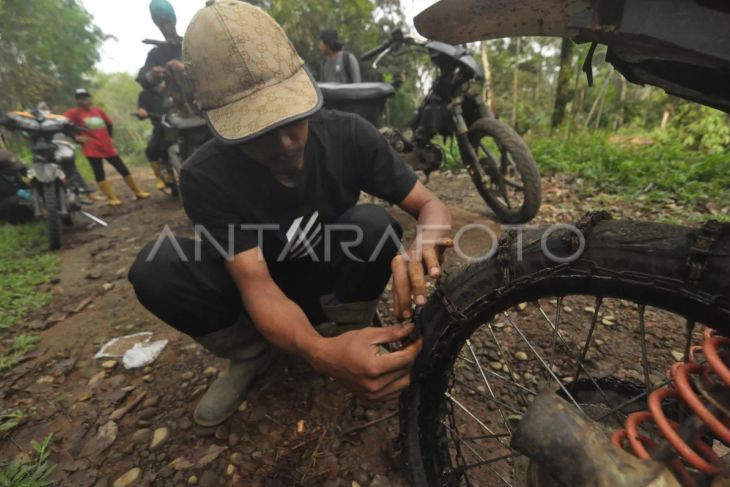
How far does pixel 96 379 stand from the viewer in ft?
6.53

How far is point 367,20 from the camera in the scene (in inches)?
574

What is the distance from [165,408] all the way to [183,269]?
77cm

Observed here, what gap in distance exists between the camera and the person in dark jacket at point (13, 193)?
4.70 m

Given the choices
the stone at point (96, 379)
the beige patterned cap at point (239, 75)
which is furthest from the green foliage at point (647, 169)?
the stone at point (96, 379)

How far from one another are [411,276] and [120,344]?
2.10 meters

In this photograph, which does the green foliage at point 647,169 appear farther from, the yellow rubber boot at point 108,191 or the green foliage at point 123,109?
the green foliage at point 123,109

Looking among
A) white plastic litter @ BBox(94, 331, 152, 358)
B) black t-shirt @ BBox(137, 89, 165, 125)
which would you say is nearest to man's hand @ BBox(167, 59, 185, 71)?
black t-shirt @ BBox(137, 89, 165, 125)

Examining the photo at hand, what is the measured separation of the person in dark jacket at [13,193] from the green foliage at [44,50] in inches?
462

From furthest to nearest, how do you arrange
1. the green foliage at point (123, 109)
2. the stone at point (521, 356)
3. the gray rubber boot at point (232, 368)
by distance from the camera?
1. the green foliage at point (123, 109)
2. the stone at point (521, 356)
3. the gray rubber boot at point (232, 368)

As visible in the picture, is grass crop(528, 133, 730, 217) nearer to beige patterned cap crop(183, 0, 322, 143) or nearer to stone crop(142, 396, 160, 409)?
beige patterned cap crop(183, 0, 322, 143)

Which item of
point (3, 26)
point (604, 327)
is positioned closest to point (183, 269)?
point (604, 327)

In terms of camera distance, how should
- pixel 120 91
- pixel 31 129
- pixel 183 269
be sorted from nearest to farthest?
1. pixel 183 269
2. pixel 31 129
3. pixel 120 91

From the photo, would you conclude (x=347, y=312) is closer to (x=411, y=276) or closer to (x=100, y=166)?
(x=411, y=276)

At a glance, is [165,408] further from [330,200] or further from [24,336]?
[24,336]
